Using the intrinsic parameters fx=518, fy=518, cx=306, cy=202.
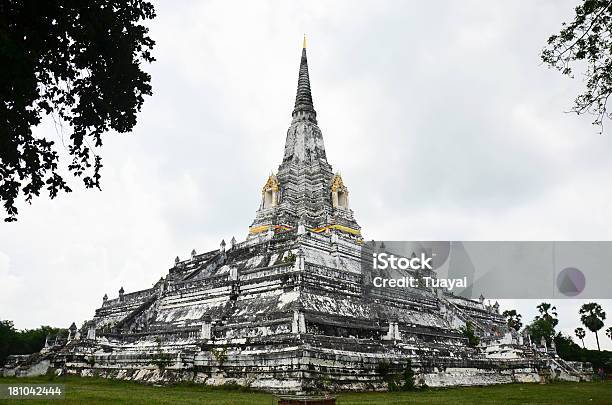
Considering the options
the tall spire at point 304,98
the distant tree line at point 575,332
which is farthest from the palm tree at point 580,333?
the tall spire at point 304,98

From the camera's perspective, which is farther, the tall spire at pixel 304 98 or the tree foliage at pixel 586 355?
the tall spire at pixel 304 98

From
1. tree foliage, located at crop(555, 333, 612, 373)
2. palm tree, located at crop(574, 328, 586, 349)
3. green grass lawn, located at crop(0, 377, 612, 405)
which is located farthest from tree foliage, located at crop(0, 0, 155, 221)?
palm tree, located at crop(574, 328, 586, 349)

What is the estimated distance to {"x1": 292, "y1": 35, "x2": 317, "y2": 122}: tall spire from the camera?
154 ft

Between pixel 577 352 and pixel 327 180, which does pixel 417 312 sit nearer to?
pixel 327 180

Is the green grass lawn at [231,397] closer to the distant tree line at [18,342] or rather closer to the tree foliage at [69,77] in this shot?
the tree foliage at [69,77]

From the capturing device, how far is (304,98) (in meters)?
48.1

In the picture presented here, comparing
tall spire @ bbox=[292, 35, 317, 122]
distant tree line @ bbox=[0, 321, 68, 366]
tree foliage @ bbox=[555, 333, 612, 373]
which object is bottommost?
tree foliage @ bbox=[555, 333, 612, 373]

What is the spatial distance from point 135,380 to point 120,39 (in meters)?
16.7

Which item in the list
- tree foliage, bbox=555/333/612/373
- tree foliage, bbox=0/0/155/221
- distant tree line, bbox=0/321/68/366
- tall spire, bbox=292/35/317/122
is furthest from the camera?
tall spire, bbox=292/35/317/122

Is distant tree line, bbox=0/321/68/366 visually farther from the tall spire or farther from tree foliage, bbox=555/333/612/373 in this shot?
tree foliage, bbox=555/333/612/373

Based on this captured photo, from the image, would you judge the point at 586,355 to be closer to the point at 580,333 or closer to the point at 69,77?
the point at 580,333

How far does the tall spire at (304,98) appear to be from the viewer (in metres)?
47.0

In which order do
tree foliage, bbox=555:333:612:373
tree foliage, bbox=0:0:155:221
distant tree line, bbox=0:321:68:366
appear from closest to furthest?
Result: tree foliage, bbox=0:0:155:221, distant tree line, bbox=0:321:68:366, tree foliage, bbox=555:333:612:373

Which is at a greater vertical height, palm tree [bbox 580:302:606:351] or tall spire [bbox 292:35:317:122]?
tall spire [bbox 292:35:317:122]
